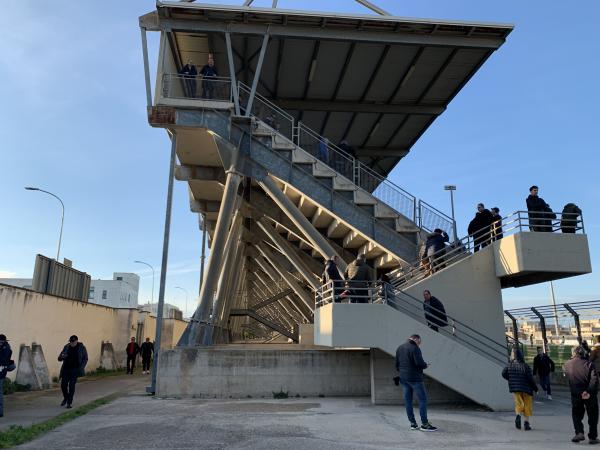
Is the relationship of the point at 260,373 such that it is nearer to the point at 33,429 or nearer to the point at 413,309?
the point at 413,309

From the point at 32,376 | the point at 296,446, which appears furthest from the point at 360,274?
the point at 32,376

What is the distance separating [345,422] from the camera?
347 inches

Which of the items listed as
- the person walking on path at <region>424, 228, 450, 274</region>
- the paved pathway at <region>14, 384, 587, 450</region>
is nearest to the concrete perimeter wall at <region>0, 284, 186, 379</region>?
the paved pathway at <region>14, 384, 587, 450</region>

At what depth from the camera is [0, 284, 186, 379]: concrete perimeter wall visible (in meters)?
13.8

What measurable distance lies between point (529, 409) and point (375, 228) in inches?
280

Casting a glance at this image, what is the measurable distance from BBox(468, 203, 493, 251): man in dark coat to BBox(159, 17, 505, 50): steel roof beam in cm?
589

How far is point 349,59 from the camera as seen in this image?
17266 mm

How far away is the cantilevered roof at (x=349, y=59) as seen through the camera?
14922mm

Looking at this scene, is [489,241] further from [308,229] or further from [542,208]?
[308,229]

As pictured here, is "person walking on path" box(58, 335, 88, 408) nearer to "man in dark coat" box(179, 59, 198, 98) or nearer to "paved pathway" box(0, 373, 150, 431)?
"paved pathway" box(0, 373, 150, 431)

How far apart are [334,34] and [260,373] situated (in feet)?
34.7

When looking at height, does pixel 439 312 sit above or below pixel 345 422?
above

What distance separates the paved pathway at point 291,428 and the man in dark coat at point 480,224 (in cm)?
428

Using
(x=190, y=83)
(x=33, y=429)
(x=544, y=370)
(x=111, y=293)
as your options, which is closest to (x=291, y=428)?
(x=33, y=429)
